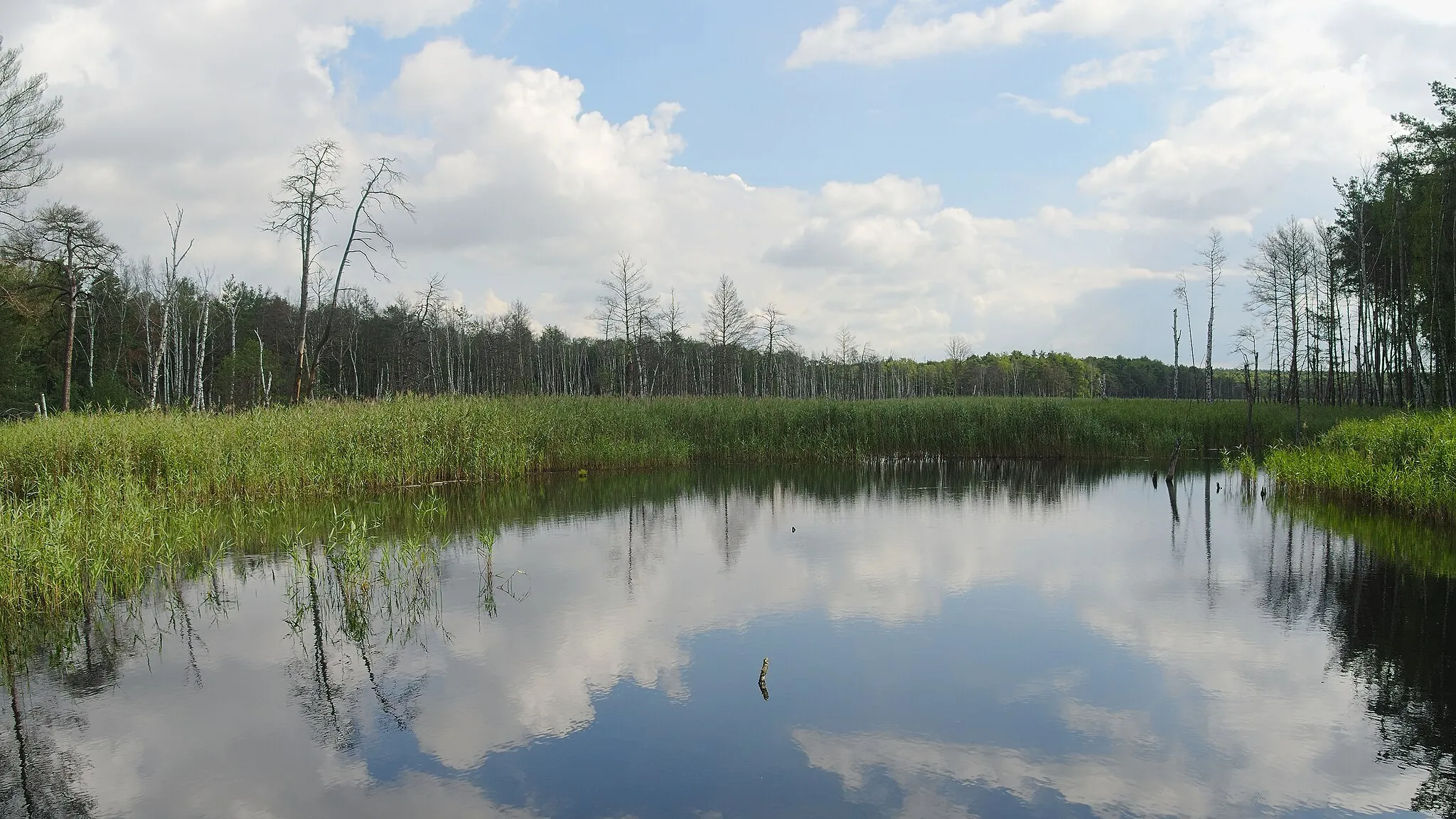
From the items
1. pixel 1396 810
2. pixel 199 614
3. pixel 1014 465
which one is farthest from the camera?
pixel 1014 465

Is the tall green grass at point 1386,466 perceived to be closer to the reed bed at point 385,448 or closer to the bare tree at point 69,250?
the reed bed at point 385,448

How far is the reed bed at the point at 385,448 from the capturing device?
941cm

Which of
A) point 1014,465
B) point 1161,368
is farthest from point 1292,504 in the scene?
point 1161,368

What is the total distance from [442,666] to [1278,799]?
5.80 m

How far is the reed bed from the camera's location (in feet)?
30.9

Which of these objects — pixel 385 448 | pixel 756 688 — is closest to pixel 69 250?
pixel 385 448

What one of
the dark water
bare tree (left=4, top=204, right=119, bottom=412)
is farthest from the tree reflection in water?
bare tree (left=4, top=204, right=119, bottom=412)

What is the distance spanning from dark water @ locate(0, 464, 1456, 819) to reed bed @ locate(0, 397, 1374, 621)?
1013 millimetres

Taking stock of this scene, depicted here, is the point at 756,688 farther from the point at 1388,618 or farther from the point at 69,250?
the point at 69,250

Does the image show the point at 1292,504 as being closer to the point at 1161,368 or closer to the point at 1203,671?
the point at 1203,671

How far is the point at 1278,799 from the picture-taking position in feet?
15.6

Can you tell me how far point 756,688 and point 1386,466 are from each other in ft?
39.7

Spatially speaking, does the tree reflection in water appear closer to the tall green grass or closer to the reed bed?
the tall green grass

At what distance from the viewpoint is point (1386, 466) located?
13102 millimetres
